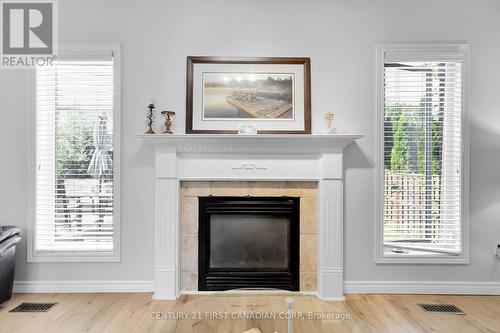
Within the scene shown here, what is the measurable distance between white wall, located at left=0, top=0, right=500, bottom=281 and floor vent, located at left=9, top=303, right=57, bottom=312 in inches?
15.3

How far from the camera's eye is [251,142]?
9.20 ft

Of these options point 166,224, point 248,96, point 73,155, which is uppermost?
point 248,96

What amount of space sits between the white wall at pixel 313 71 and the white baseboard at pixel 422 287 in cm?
6

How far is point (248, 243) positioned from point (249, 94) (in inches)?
56.0

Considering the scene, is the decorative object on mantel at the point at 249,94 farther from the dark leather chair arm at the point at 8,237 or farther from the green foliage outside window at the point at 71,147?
the dark leather chair arm at the point at 8,237

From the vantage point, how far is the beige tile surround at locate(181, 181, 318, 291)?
2910 millimetres

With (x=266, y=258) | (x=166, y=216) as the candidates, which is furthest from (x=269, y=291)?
(x=166, y=216)

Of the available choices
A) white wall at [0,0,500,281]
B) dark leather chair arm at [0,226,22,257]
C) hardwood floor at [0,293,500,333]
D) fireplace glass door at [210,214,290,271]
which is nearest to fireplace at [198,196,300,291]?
fireplace glass door at [210,214,290,271]

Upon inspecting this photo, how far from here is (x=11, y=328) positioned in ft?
7.57

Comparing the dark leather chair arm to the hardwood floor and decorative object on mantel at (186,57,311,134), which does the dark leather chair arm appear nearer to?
the hardwood floor

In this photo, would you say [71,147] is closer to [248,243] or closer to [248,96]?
[248,96]

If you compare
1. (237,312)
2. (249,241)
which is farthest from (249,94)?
(237,312)

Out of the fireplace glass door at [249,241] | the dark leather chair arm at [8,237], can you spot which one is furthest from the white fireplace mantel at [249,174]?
the dark leather chair arm at [8,237]

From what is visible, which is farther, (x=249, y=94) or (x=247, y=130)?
(x=249, y=94)
